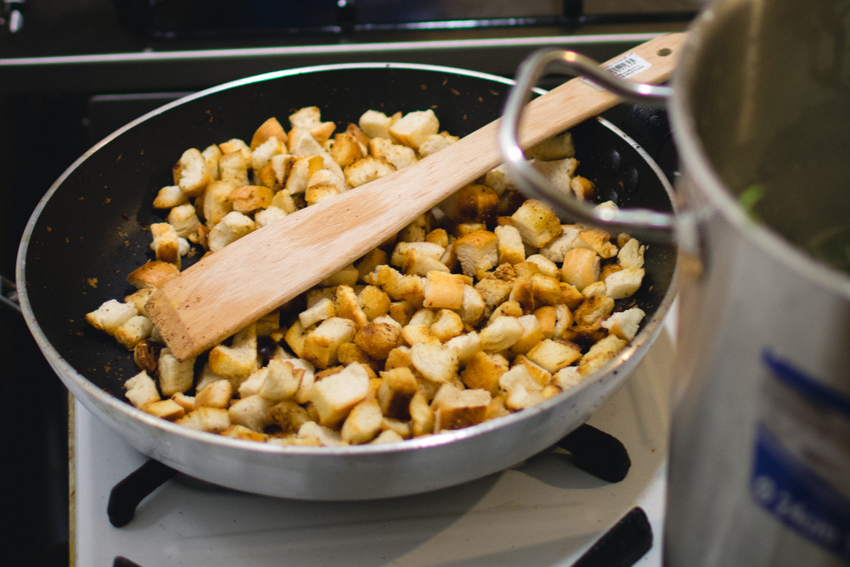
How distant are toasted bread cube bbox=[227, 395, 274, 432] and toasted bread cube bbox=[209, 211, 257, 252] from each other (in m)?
0.31

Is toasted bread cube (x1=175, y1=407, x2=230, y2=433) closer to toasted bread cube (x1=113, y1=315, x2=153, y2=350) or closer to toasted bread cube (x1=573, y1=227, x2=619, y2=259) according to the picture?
toasted bread cube (x1=113, y1=315, x2=153, y2=350)

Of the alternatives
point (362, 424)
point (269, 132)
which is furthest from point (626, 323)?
point (269, 132)

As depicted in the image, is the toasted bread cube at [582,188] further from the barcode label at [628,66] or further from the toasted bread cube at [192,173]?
the toasted bread cube at [192,173]

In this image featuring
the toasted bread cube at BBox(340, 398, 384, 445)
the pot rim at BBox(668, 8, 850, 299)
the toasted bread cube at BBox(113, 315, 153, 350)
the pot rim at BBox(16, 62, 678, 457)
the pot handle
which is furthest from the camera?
the toasted bread cube at BBox(113, 315, 153, 350)

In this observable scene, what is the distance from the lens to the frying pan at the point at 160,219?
664 mm

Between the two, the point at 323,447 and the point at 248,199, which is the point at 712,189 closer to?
the point at 323,447

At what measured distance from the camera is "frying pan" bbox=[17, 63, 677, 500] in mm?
664

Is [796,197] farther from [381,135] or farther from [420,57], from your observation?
[420,57]

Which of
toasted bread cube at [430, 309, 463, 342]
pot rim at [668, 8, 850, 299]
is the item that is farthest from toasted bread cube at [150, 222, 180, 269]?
pot rim at [668, 8, 850, 299]

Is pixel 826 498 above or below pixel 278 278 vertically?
above

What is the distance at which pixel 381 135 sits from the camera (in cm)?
123

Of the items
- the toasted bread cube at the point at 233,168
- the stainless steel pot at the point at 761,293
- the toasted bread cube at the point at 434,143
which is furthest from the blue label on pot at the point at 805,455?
the toasted bread cube at the point at 233,168

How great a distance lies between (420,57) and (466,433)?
0.93 meters

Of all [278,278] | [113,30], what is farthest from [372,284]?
[113,30]
